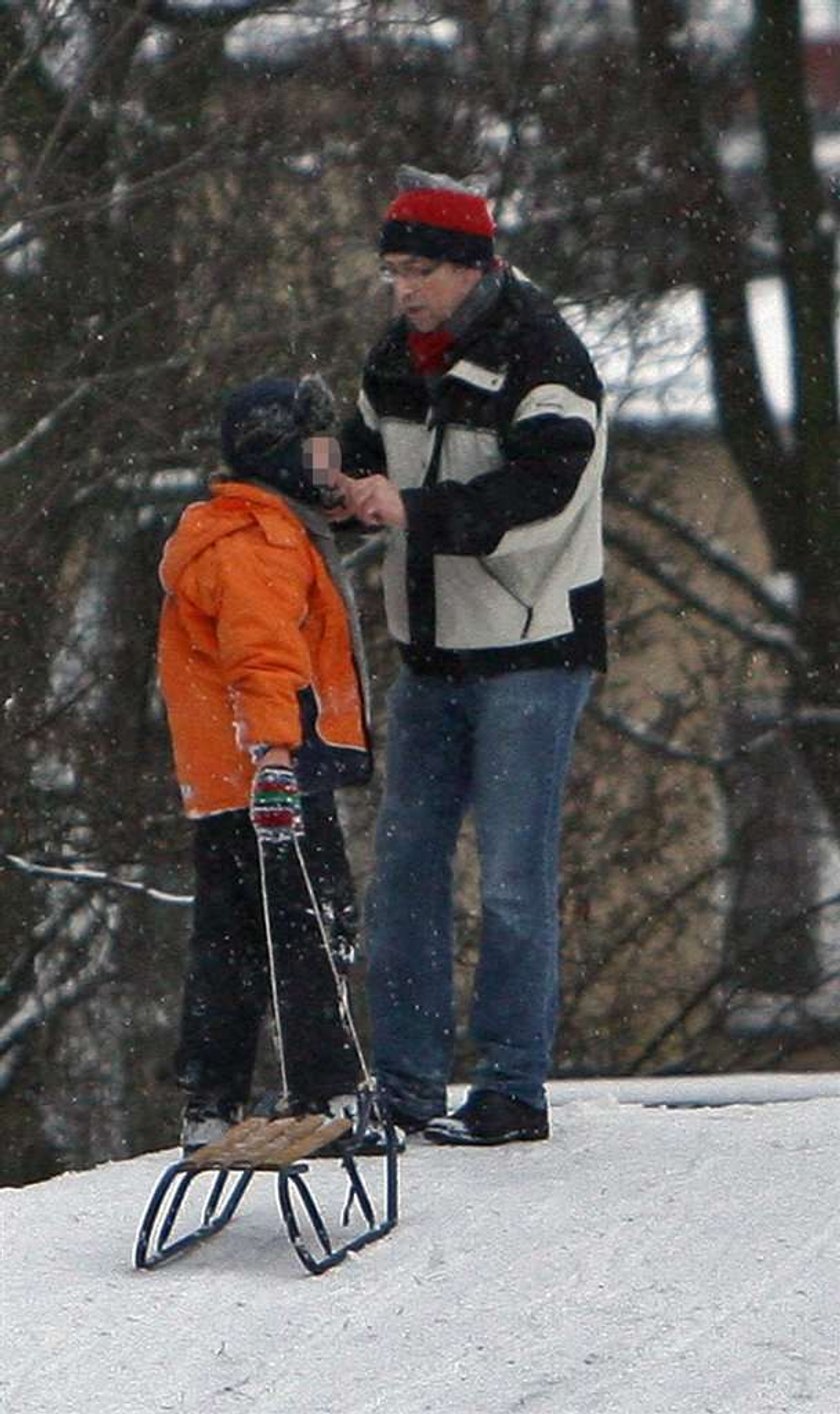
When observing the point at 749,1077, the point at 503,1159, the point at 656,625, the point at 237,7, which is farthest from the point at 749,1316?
the point at 656,625

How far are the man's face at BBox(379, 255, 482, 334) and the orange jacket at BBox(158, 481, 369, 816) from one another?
425 mm

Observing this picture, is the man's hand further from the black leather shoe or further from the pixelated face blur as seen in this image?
the black leather shoe

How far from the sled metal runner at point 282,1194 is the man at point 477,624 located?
1.90 feet

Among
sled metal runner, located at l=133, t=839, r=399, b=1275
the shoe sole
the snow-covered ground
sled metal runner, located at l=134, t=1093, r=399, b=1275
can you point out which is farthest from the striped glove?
the shoe sole

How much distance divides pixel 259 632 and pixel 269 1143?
0.97 meters

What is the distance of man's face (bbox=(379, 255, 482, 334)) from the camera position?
5332 mm

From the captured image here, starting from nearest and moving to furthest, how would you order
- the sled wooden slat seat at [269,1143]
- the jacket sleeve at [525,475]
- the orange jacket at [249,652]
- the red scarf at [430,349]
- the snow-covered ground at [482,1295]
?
the snow-covered ground at [482,1295]
the sled wooden slat seat at [269,1143]
the orange jacket at [249,652]
the jacket sleeve at [525,475]
the red scarf at [430,349]

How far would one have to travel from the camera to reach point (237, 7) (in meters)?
10.9

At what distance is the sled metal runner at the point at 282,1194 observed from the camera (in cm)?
446

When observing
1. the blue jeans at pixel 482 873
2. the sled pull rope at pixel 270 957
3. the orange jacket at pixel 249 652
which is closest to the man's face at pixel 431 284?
the orange jacket at pixel 249 652

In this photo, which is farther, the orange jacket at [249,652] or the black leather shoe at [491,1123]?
the black leather shoe at [491,1123]

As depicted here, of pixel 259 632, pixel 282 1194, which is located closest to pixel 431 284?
pixel 259 632

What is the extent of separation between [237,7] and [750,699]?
403 centimetres

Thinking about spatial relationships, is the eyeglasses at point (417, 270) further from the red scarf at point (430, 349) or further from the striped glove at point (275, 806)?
the striped glove at point (275, 806)
